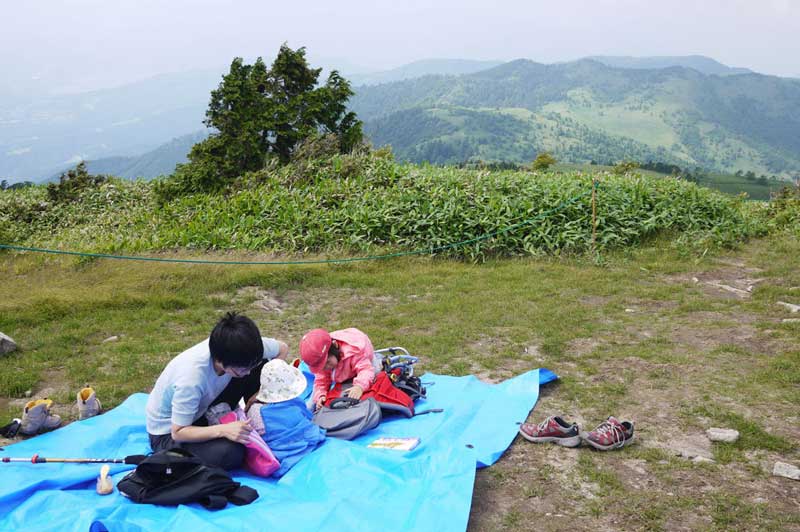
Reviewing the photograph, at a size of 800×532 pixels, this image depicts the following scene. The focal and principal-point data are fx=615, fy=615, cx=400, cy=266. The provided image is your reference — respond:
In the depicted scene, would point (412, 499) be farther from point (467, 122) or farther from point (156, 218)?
point (467, 122)

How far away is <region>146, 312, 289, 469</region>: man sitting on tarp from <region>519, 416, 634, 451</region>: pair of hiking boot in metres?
1.98

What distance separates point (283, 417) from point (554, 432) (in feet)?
6.05

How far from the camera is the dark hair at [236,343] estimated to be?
3.29 meters

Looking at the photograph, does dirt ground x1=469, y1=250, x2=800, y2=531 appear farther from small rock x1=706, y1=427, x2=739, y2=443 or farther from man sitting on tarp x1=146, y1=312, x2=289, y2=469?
man sitting on tarp x1=146, y1=312, x2=289, y2=469

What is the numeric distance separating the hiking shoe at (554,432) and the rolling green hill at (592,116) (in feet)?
221

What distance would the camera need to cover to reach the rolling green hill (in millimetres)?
81812

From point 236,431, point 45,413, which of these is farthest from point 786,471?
point 45,413

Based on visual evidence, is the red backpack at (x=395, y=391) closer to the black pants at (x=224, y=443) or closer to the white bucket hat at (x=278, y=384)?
the white bucket hat at (x=278, y=384)

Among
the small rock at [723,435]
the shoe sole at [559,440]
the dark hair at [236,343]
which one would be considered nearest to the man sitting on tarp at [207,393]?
the dark hair at [236,343]

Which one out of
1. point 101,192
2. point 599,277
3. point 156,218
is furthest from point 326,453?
point 101,192

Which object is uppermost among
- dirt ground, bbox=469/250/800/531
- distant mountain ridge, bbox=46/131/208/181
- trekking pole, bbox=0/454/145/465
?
trekking pole, bbox=0/454/145/465

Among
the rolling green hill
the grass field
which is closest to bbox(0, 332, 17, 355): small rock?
the grass field

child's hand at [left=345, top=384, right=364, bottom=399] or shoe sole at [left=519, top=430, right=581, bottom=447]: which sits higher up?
child's hand at [left=345, top=384, right=364, bottom=399]

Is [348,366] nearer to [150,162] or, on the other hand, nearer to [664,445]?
[664,445]
